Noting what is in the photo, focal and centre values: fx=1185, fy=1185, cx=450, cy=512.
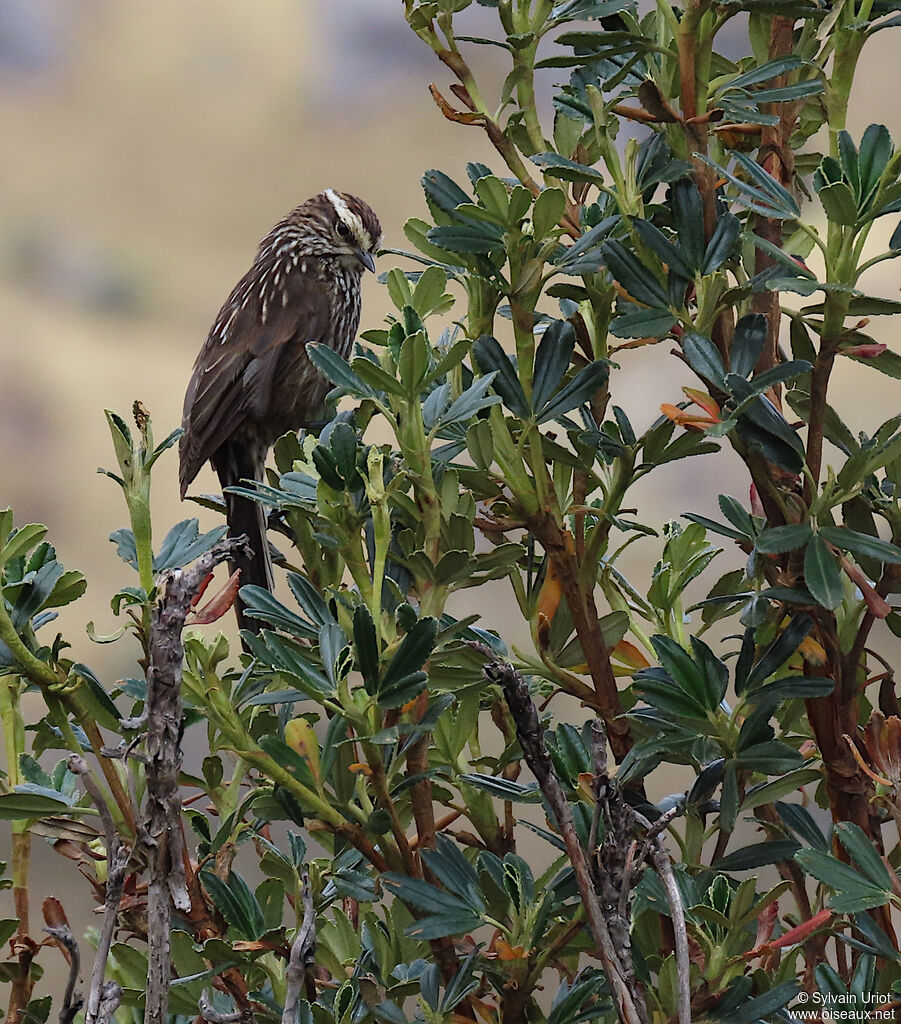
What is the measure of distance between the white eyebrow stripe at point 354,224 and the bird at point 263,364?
38 mm

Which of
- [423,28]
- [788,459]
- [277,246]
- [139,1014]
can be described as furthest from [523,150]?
[277,246]

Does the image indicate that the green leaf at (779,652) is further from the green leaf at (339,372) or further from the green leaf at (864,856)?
the green leaf at (339,372)

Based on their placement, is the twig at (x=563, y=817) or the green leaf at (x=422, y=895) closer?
the twig at (x=563, y=817)

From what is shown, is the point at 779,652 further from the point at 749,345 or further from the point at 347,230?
the point at 347,230

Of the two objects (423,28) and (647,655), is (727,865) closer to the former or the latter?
(647,655)

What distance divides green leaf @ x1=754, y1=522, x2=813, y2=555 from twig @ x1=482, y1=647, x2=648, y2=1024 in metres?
0.13

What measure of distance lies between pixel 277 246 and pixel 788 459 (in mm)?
1528

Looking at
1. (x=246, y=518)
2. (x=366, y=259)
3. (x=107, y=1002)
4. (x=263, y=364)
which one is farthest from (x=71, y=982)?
(x=366, y=259)

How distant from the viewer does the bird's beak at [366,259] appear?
5.97 ft

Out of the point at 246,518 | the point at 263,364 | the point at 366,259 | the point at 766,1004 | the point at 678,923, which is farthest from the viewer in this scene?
the point at 366,259

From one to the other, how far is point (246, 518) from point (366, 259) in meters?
0.79

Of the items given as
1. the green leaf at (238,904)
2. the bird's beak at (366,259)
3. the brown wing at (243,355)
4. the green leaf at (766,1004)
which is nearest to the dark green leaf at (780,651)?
the green leaf at (766,1004)

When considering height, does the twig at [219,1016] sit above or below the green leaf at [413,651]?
below

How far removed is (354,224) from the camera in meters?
1.86
